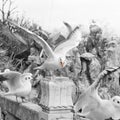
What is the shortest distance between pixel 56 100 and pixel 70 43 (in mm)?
1081

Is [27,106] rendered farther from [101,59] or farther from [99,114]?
[101,59]

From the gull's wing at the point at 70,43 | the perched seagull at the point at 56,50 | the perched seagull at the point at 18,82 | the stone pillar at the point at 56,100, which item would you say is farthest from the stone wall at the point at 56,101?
the perched seagull at the point at 18,82

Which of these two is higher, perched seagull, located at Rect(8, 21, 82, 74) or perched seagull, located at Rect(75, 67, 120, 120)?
perched seagull, located at Rect(8, 21, 82, 74)

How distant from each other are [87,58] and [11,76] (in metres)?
5.28

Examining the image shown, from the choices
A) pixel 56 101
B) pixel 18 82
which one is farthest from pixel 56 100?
pixel 18 82

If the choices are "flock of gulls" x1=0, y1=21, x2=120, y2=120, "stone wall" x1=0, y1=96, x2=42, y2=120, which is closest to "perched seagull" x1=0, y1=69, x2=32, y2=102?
"flock of gulls" x1=0, y1=21, x2=120, y2=120

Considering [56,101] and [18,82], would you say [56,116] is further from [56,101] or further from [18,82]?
[18,82]

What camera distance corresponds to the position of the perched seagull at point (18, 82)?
5.94m

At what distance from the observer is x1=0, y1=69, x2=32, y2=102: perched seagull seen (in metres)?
5.94

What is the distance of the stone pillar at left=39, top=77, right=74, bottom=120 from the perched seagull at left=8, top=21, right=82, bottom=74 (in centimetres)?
25

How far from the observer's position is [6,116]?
6.42 m

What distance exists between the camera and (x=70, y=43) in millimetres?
5328

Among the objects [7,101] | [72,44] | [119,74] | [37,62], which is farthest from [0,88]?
[119,74]

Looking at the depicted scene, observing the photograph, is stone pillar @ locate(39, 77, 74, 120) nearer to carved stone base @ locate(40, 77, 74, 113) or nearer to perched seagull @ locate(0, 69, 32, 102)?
carved stone base @ locate(40, 77, 74, 113)
